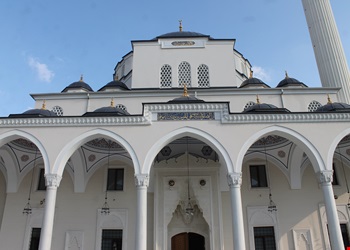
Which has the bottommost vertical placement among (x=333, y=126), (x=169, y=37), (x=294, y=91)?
(x=333, y=126)

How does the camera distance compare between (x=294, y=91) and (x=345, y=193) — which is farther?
(x=294, y=91)

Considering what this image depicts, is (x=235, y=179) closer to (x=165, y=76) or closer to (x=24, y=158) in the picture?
(x=165, y=76)

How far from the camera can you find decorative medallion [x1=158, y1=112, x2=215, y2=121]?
29.5ft

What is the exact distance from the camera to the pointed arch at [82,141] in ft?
28.0

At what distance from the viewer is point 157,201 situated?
36.4 feet

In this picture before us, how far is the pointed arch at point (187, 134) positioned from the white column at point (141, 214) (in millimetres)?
264

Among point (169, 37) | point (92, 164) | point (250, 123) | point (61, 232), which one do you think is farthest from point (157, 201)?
point (169, 37)

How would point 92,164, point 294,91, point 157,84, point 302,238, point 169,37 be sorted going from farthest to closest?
point 169,37
point 157,84
point 294,91
point 92,164
point 302,238

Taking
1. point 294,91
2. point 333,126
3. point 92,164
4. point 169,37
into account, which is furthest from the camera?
point 169,37

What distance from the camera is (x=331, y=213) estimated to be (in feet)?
26.4

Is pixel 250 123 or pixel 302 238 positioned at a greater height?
pixel 250 123

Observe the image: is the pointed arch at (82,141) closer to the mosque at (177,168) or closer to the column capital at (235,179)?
the mosque at (177,168)

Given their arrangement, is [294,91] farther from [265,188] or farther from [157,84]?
[157,84]

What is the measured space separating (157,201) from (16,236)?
5267mm
